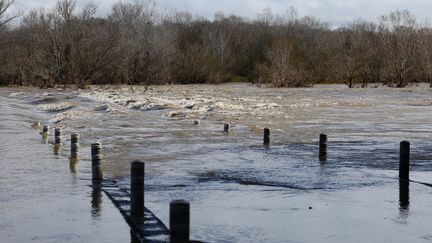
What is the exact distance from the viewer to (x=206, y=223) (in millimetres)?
10164

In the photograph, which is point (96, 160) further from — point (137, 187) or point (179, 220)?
point (179, 220)

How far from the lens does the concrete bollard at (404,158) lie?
44.5ft

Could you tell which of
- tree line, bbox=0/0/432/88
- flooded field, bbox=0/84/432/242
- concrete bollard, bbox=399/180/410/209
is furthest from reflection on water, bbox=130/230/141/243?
tree line, bbox=0/0/432/88

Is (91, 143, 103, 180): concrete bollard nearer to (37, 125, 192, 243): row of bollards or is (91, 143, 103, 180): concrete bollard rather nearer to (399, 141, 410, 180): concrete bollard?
(37, 125, 192, 243): row of bollards

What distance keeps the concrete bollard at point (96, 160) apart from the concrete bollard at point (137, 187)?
3.11m

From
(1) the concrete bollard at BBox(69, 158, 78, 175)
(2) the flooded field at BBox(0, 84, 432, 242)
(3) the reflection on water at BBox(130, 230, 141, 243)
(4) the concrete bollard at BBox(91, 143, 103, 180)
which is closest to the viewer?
(3) the reflection on water at BBox(130, 230, 141, 243)

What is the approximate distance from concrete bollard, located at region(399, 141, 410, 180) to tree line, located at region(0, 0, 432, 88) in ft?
197

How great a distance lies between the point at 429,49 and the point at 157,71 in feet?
118

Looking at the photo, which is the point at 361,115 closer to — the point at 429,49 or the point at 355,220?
the point at 355,220

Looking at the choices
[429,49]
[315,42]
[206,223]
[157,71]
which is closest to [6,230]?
[206,223]

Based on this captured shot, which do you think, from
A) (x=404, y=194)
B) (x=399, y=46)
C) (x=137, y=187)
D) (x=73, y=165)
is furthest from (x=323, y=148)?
(x=399, y=46)

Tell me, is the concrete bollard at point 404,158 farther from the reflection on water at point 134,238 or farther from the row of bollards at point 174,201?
the reflection on water at point 134,238

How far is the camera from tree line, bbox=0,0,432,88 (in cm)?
7862

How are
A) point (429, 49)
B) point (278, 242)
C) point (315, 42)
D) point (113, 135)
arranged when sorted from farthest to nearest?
point (315, 42), point (429, 49), point (113, 135), point (278, 242)
